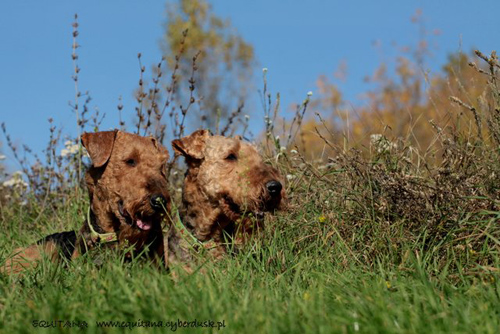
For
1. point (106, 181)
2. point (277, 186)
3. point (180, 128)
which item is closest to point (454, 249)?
point (277, 186)

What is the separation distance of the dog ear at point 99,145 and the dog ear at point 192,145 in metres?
0.55

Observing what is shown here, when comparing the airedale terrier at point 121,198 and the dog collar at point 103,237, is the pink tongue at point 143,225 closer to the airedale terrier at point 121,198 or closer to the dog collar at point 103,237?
the airedale terrier at point 121,198

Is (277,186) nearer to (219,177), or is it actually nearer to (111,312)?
(219,177)

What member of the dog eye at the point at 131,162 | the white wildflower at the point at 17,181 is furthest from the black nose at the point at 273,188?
the white wildflower at the point at 17,181

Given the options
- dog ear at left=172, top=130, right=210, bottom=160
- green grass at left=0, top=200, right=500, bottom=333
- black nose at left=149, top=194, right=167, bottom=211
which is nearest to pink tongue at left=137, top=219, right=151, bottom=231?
black nose at left=149, top=194, right=167, bottom=211

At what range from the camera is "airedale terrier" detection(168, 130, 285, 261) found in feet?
15.4

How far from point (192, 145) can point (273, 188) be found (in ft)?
2.71

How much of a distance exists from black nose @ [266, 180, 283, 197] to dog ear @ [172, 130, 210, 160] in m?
0.66

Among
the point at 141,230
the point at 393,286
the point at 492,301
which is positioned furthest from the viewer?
the point at 141,230

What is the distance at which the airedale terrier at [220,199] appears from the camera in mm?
4695

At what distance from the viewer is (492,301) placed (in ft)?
10.5

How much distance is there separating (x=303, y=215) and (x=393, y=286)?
4.73 feet

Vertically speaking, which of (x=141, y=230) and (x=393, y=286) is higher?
(x=141, y=230)

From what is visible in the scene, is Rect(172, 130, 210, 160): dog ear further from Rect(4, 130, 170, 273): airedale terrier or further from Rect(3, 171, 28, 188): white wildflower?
Rect(3, 171, 28, 188): white wildflower
